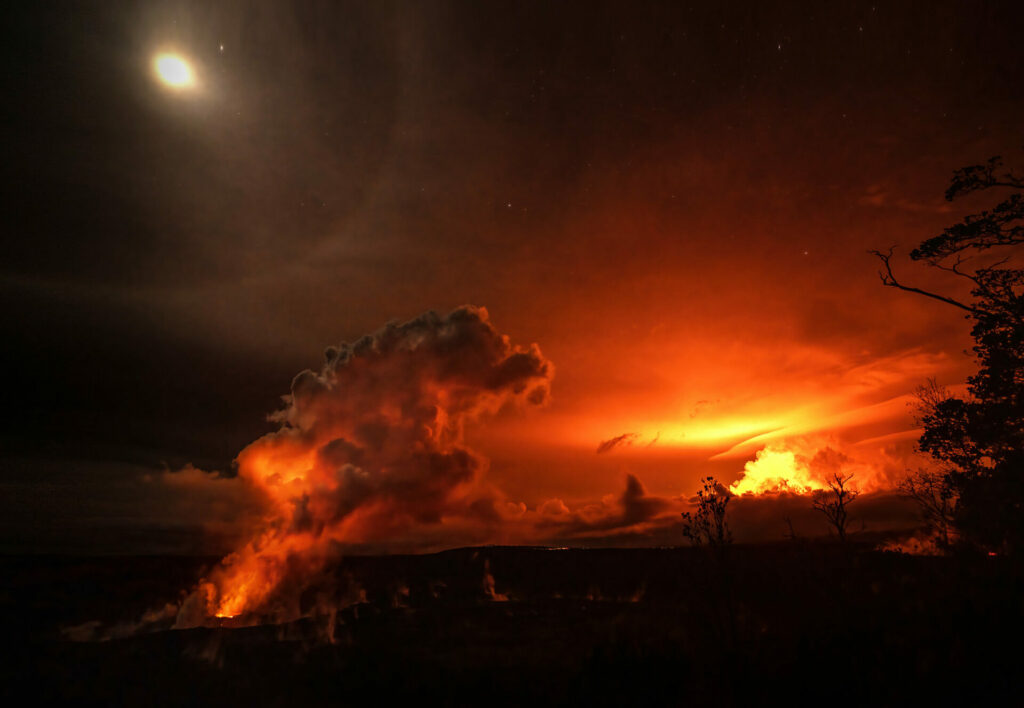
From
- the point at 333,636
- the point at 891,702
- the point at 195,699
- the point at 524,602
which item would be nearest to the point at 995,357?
the point at 891,702

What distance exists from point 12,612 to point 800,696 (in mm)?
156374

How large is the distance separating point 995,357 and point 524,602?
289ft

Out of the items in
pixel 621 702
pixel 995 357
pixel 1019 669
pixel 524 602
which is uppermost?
pixel 995 357

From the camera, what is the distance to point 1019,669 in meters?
14.7

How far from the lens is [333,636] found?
6159 centimetres

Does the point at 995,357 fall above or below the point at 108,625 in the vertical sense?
above

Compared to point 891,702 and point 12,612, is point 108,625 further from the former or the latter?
point 891,702

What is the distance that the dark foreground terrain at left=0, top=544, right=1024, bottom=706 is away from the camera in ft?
57.2

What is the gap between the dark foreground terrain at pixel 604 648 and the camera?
17.4 meters

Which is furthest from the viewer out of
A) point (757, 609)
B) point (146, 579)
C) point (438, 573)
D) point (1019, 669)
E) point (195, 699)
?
point (438, 573)

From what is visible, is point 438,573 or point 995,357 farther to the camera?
point 438,573

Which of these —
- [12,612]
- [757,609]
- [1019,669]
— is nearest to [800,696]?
[1019,669]

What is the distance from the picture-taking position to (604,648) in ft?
89.9

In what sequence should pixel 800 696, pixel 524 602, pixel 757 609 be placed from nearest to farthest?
1. pixel 800 696
2. pixel 757 609
3. pixel 524 602
